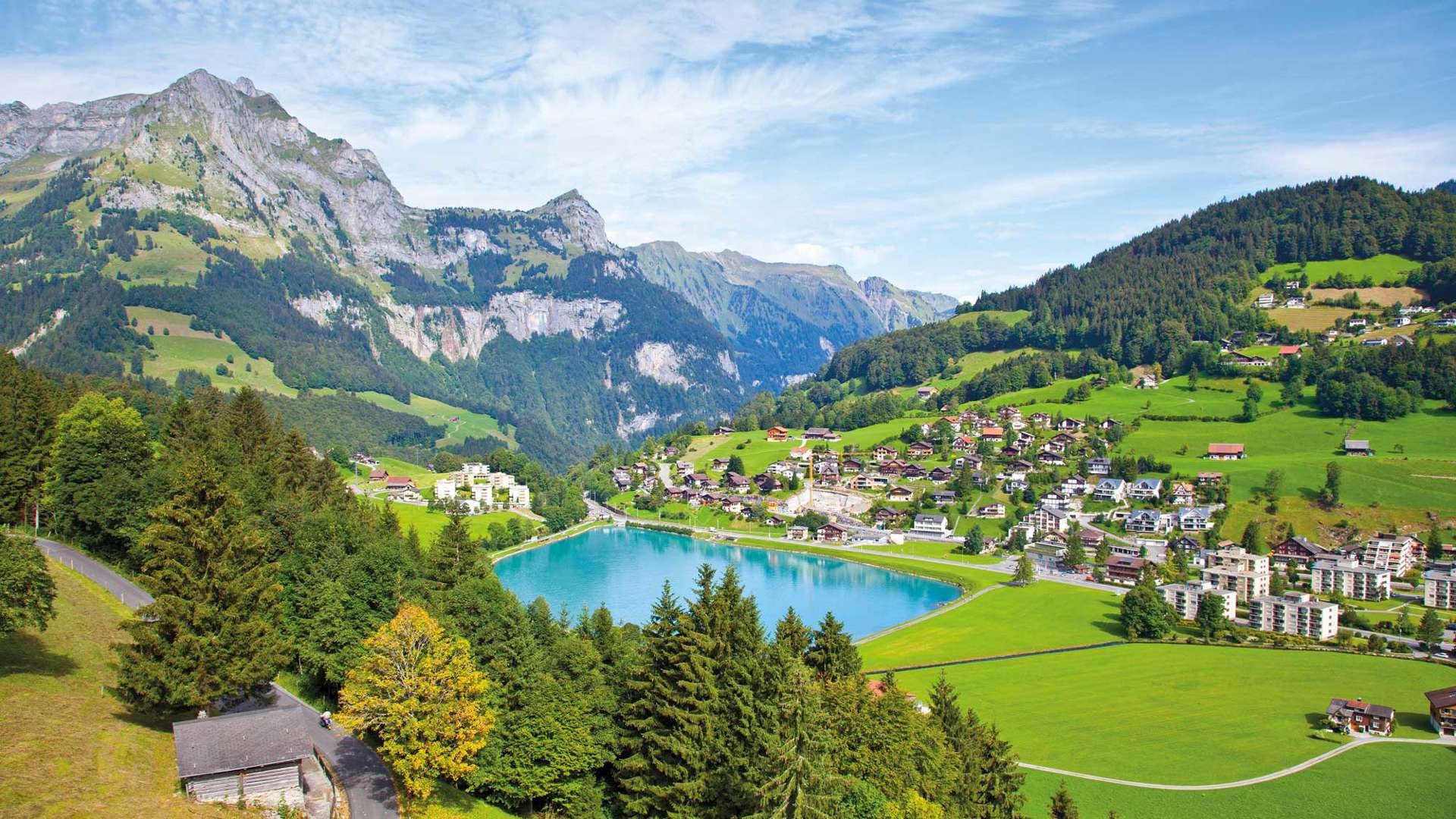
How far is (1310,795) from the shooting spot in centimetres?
3188

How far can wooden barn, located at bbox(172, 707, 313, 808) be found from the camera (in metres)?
17.3

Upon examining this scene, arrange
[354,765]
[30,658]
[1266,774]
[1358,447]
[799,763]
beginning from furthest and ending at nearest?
[1358,447] → [1266,774] → [354,765] → [30,658] → [799,763]

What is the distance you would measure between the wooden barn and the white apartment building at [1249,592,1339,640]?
177ft

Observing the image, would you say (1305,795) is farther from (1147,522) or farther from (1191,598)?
(1147,522)

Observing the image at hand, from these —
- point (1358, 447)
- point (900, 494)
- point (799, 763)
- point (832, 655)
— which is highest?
point (1358, 447)

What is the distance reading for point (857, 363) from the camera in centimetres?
15950

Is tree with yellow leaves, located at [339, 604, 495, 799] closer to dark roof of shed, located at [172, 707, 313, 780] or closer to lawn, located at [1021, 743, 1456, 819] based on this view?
dark roof of shed, located at [172, 707, 313, 780]

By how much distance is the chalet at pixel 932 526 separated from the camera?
279ft

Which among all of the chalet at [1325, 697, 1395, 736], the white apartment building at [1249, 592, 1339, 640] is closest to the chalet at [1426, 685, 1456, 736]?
the chalet at [1325, 697, 1395, 736]

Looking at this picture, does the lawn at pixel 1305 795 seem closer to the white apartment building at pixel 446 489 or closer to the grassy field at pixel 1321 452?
the grassy field at pixel 1321 452

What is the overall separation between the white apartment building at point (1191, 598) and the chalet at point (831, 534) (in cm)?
3446

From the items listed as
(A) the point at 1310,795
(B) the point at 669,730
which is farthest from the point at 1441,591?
(B) the point at 669,730

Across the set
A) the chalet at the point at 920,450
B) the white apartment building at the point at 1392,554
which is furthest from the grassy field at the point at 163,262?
the white apartment building at the point at 1392,554

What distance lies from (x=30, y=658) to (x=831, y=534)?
241ft
